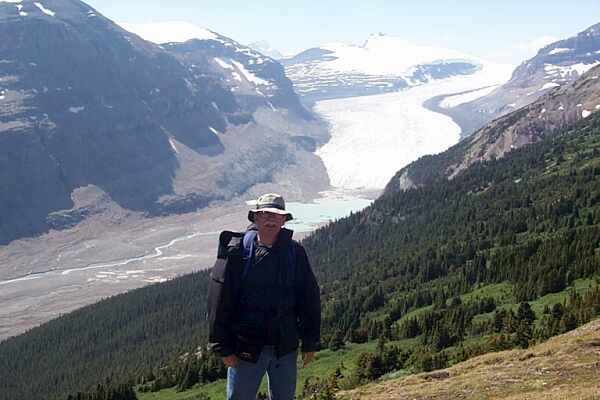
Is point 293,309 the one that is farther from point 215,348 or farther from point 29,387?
point 29,387

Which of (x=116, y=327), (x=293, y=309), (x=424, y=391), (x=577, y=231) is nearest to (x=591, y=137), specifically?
(x=577, y=231)

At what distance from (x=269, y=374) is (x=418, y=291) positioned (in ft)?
248

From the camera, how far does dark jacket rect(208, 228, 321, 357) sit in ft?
49.5

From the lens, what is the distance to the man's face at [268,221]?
15.5 meters

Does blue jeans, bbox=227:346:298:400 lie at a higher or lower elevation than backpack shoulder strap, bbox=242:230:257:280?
lower

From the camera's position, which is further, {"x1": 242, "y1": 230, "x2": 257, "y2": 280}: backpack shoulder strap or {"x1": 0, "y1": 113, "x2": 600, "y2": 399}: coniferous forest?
{"x1": 0, "y1": 113, "x2": 600, "y2": 399}: coniferous forest

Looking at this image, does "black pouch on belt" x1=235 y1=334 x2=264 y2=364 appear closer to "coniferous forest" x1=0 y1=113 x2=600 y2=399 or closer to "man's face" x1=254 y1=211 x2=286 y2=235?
"man's face" x1=254 y1=211 x2=286 y2=235

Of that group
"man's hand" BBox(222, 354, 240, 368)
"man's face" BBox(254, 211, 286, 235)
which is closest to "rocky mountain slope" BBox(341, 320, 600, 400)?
"man's hand" BBox(222, 354, 240, 368)

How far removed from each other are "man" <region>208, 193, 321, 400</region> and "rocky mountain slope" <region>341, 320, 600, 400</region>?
382 inches

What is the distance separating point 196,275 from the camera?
18500cm

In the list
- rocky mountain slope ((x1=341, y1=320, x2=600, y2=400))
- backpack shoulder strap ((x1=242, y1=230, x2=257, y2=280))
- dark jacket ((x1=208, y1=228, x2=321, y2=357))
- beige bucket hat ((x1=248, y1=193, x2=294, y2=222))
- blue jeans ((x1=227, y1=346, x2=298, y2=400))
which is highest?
beige bucket hat ((x1=248, y1=193, x2=294, y2=222))

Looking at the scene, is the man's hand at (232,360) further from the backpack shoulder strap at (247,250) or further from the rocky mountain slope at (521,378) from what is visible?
the rocky mountain slope at (521,378)

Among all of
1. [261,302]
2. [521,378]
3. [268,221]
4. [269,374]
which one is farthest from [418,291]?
[268,221]

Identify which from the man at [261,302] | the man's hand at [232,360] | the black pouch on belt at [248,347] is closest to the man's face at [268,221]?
the man at [261,302]
